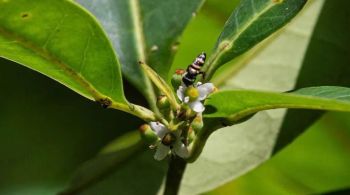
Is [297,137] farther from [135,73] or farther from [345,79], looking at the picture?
[135,73]

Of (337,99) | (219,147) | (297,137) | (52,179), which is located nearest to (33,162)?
(52,179)

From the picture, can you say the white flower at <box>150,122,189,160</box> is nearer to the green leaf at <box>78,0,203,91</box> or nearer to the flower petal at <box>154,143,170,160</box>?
the flower petal at <box>154,143,170,160</box>

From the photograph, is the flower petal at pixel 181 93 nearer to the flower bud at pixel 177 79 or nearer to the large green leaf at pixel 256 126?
the flower bud at pixel 177 79

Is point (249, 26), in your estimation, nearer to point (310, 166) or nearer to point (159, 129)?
point (159, 129)

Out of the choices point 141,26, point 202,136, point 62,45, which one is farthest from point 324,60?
point 62,45

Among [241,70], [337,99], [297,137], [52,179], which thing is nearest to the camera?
[337,99]
